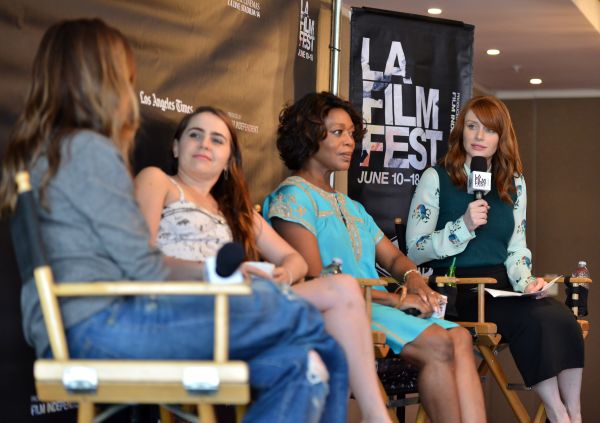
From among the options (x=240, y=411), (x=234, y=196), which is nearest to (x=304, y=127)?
(x=234, y=196)

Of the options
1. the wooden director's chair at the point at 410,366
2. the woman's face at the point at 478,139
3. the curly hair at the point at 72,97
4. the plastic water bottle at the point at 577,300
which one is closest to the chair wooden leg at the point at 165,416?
the curly hair at the point at 72,97

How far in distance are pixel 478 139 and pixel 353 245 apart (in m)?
0.92

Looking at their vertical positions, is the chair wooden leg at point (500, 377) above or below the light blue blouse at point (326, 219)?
below

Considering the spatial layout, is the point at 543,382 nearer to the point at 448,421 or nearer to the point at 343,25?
the point at 448,421

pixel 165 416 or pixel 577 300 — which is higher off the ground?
pixel 577 300

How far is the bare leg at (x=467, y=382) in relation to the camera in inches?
139

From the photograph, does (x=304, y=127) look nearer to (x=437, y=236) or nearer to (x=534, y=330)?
(x=437, y=236)

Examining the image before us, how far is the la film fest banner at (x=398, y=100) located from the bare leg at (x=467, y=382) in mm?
1396

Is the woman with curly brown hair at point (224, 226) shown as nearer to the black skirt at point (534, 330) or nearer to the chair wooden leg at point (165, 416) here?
the chair wooden leg at point (165, 416)

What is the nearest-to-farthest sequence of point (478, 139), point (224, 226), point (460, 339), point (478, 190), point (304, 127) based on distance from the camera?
1. point (224, 226)
2. point (460, 339)
3. point (304, 127)
4. point (478, 190)
5. point (478, 139)

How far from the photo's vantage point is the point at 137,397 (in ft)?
7.24

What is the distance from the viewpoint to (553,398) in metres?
4.11

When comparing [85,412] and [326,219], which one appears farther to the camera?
[326,219]

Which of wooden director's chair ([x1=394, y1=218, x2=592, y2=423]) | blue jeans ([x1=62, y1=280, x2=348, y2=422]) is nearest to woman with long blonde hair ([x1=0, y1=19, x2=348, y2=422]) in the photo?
blue jeans ([x1=62, y1=280, x2=348, y2=422])
